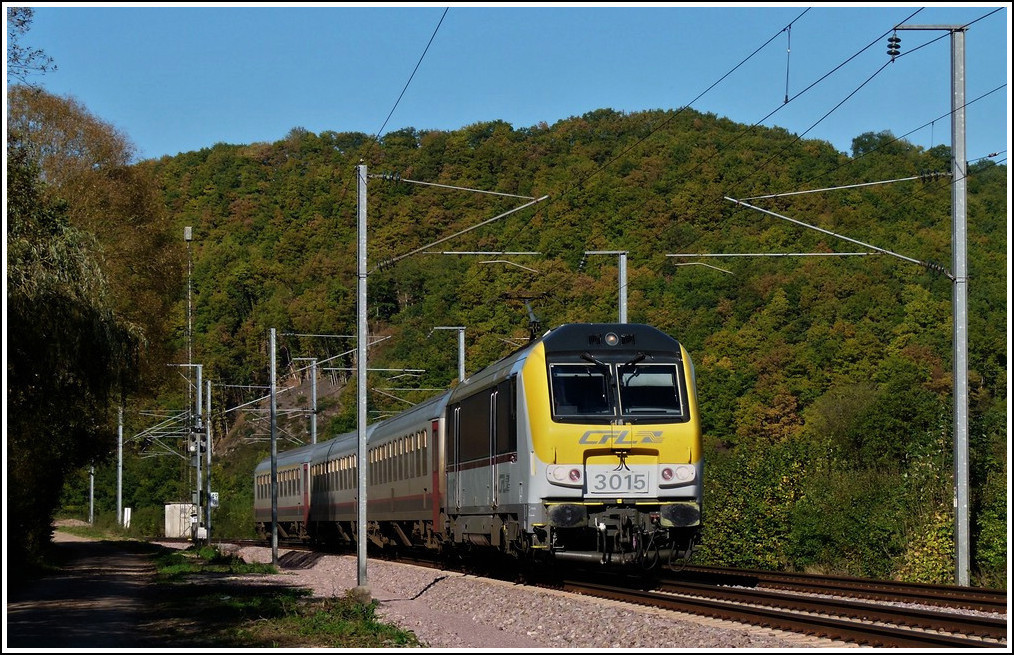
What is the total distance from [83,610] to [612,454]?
8.23 metres

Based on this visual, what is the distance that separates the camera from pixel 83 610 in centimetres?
2031

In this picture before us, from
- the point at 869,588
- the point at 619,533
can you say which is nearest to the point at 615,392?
the point at 619,533

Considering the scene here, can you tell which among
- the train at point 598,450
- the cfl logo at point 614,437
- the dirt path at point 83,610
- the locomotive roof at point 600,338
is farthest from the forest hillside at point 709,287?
the dirt path at point 83,610

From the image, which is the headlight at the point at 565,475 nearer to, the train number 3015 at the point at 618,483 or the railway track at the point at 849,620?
the train number 3015 at the point at 618,483

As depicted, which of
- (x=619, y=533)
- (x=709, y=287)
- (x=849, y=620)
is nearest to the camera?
(x=849, y=620)

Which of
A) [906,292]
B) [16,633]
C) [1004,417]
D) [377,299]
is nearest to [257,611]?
[16,633]

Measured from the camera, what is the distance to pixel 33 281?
60.1 feet

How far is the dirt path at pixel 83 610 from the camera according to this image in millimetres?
15617

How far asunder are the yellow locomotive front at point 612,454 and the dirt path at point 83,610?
6210mm

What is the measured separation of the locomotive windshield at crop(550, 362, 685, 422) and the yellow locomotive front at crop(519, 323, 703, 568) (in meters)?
0.02

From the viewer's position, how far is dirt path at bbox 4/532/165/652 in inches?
615

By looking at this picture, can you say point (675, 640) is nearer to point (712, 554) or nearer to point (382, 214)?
point (712, 554)

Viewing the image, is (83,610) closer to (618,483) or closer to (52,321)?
(52,321)

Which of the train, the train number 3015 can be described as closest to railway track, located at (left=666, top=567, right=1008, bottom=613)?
the train
